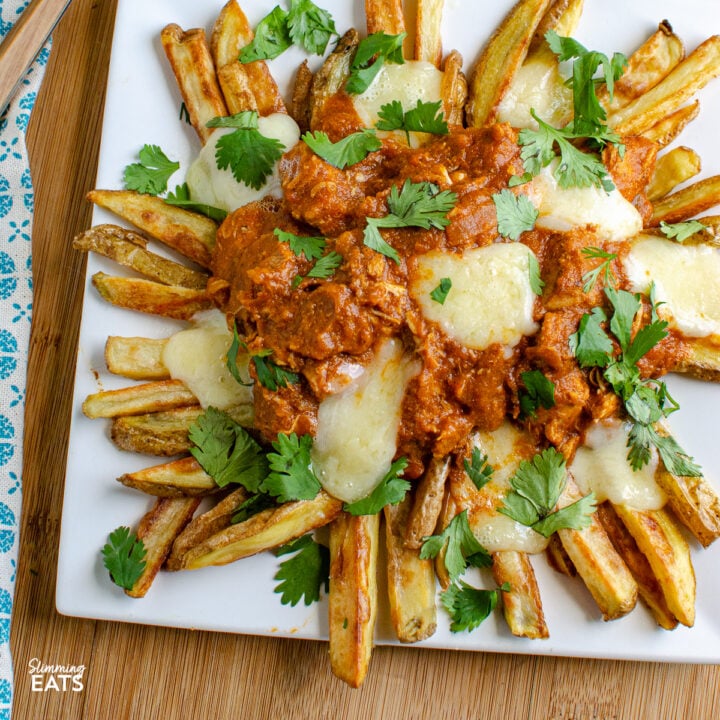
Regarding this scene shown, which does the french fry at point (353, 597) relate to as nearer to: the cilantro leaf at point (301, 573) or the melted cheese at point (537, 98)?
the cilantro leaf at point (301, 573)

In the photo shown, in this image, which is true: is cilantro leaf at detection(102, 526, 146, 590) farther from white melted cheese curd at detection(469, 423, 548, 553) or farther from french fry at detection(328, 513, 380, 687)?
white melted cheese curd at detection(469, 423, 548, 553)

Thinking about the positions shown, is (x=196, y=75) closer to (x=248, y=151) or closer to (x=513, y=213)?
(x=248, y=151)

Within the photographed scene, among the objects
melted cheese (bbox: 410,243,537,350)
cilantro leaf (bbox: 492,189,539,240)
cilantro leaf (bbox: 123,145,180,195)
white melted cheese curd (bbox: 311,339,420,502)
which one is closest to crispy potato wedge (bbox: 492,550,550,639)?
white melted cheese curd (bbox: 311,339,420,502)

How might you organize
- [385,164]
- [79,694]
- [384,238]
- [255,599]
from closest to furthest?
[384,238] < [385,164] < [255,599] < [79,694]

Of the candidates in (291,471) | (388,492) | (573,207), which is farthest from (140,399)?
(573,207)

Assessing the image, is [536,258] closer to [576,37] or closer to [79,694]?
[576,37]

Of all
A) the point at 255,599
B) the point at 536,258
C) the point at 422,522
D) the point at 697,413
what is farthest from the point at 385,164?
the point at 255,599
